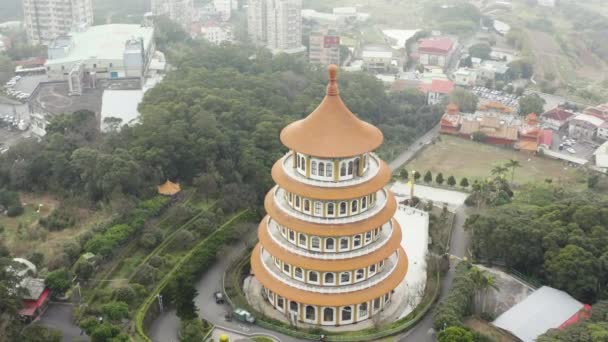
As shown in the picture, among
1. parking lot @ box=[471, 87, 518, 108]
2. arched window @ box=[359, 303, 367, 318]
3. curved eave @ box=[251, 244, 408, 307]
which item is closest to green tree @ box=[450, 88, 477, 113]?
parking lot @ box=[471, 87, 518, 108]

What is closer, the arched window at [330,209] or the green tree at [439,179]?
the arched window at [330,209]

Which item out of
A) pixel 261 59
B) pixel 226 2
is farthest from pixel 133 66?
pixel 226 2

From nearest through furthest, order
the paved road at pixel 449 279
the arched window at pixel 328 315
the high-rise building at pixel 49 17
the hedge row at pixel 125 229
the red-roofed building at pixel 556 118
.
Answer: the arched window at pixel 328 315 → the paved road at pixel 449 279 → the hedge row at pixel 125 229 → the red-roofed building at pixel 556 118 → the high-rise building at pixel 49 17

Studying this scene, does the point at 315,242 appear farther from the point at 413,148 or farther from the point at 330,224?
the point at 413,148

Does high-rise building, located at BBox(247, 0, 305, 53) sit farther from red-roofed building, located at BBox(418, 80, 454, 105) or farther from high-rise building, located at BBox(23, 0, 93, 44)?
high-rise building, located at BBox(23, 0, 93, 44)

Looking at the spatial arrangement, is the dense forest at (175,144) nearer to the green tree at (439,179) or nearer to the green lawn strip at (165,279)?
the green lawn strip at (165,279)

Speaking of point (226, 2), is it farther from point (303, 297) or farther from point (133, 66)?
point (303, 297)

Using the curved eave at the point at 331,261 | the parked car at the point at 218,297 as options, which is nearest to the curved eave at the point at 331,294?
the curved eave at the point at 331,261
